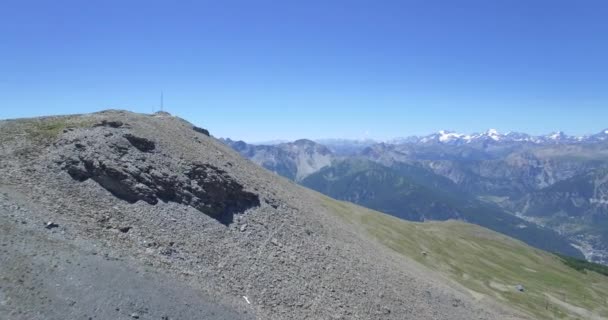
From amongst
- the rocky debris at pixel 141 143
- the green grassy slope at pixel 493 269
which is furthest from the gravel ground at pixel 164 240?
the green grassy slope at pixel 493 269

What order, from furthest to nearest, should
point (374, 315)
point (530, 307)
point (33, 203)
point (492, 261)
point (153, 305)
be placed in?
point (492, 261)
point (530, 307)
point (374, 315)
point (33, 203)
point (153, 305)

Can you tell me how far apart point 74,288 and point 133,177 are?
1413 centimetres

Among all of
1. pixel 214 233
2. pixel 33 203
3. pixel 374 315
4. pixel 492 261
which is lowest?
pixel 492 261

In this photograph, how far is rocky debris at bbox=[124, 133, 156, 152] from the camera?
44.7m

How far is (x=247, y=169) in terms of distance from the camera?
57688mm

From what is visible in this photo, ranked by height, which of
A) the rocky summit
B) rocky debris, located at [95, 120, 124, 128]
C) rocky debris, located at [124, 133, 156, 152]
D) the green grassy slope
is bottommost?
the green grassy slope

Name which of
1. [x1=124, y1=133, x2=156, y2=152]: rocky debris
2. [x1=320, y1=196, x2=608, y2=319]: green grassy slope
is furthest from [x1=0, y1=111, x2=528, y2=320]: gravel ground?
[x1=320, y1=196, x2=608, y2=319]: green grassy slope

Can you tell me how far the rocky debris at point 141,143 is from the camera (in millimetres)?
44719

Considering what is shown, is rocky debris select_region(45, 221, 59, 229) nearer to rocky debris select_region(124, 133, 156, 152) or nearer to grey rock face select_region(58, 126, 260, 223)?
grey rock face select_region(58, 126, 260, 223)

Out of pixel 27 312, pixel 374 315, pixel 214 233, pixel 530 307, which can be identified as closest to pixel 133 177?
pixel 214 233

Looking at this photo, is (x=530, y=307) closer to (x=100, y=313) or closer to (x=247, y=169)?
(x=247, y=169)

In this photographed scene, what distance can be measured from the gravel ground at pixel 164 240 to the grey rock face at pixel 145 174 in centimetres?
12

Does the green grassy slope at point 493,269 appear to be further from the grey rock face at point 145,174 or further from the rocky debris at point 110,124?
the rocky debris at point 110,124

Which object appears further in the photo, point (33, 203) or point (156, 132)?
point (156, 132)
